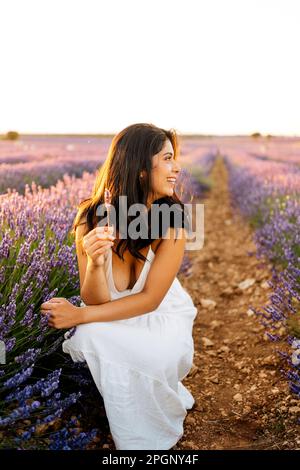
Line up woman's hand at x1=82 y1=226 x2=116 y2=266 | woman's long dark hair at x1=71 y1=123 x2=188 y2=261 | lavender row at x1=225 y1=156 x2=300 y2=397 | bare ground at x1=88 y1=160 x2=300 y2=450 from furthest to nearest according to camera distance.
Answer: lavender row at x1=225 y1=156 x2=300 y2=397
bare ground at x1=88 y1=160 x2=300 y2=450
woman's long dark hair at x1=71 y1=123 x2=188 y2=261
woman's hand at x1=82 y1=226 x2=116 y2=266

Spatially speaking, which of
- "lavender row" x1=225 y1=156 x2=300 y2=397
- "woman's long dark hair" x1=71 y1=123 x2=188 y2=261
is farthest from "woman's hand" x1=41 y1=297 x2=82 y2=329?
"lavender row" x1=225 y1=156 x2=300 y2=397

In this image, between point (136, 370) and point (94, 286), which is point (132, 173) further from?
point (136, 370)

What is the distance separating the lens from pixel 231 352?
11.1 feet

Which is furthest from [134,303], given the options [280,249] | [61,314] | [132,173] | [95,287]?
[280,249]

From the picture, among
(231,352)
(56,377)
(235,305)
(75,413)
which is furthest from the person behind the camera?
(235,305)

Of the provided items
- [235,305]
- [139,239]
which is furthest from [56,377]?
[235,305]

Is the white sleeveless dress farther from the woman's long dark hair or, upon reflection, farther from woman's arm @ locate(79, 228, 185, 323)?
the woman's long dark hair

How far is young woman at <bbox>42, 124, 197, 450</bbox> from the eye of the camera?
209cm

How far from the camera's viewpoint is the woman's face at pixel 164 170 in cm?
229

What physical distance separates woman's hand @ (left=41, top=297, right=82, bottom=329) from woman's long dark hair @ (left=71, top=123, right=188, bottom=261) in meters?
0.33

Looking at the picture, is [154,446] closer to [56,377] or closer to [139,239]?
[56,377]

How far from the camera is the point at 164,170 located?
229 cm
